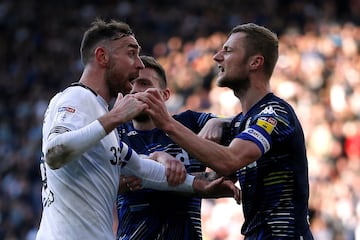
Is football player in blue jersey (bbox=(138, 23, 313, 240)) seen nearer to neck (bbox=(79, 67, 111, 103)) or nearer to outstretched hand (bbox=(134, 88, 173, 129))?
outstretched hand (bbox=(134, 88, 173, 129))

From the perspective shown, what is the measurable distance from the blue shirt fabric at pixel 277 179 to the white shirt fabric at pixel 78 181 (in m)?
1.01

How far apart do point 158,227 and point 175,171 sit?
0.59m

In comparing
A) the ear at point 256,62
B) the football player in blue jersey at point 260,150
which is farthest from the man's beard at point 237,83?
the ear at point 256,62

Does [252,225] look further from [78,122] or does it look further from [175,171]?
[78,122]

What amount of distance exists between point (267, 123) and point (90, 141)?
135 centimetres

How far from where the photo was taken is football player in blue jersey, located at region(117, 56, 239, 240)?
845 cm

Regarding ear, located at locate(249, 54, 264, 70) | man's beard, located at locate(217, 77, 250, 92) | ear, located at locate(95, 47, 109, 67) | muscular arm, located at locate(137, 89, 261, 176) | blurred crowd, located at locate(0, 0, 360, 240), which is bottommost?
blurred crowd, located at locate(0, 0, 360, 240)

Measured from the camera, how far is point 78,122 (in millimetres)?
7102

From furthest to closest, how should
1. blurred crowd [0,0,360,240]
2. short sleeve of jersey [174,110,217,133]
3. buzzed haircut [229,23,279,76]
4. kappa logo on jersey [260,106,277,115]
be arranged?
blurred crowd [0,0,360,240] → short sleeve of jersey [174,110,217,133] → buzzed haircut [229,23,279,76] → kappa logo on jersey [260,106,277,115]

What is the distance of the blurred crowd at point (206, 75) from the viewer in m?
16.4

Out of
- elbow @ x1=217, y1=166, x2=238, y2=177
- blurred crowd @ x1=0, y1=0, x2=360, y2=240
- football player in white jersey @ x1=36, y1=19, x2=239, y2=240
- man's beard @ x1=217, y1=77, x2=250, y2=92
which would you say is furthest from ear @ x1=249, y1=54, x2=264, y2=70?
blurred crowd @ x1=0, y1=0, x2=360, y2=240

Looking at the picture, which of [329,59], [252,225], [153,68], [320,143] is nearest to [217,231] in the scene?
[320,143]

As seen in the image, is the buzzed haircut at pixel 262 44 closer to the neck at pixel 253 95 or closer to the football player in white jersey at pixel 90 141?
the neck at pixel 253 95

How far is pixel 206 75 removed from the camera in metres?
20.3
